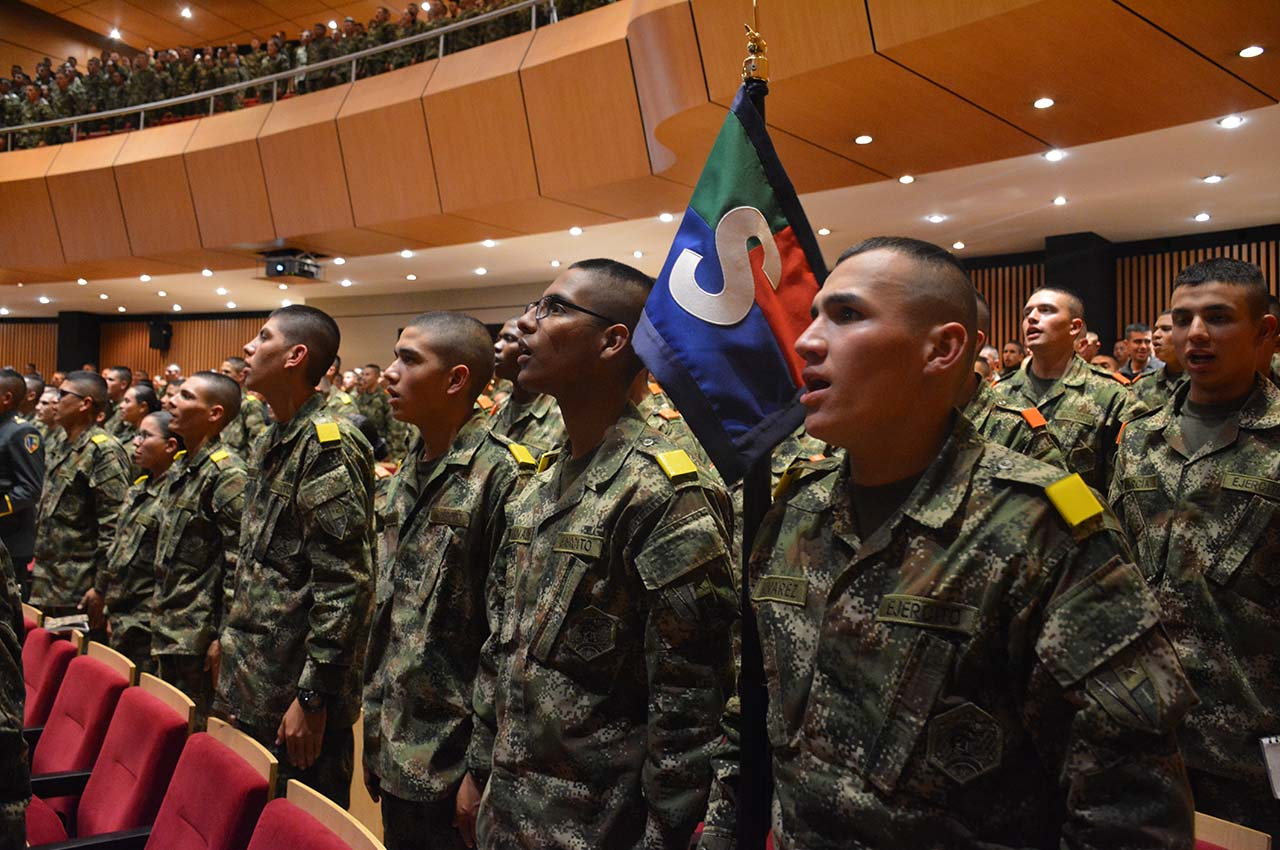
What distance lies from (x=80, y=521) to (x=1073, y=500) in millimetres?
4760

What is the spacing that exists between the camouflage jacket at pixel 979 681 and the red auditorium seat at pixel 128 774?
1632 millimetres

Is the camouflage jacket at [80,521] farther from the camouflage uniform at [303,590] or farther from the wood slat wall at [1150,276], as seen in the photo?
the wood slat wall at [1150,276]

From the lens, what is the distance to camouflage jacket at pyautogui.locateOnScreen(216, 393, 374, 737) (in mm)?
2512

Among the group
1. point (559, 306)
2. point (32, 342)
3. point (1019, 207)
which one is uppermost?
point (32, 342)

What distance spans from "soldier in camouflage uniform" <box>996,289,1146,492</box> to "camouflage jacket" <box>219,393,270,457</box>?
5275 mm

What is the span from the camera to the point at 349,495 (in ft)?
8.43

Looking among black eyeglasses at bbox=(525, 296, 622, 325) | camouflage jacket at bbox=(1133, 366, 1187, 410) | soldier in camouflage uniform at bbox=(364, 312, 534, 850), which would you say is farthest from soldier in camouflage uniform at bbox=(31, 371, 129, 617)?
camouflage jacket at bbox=(1133, 366, 1187, 410)

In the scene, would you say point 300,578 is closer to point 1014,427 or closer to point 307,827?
point 307,827

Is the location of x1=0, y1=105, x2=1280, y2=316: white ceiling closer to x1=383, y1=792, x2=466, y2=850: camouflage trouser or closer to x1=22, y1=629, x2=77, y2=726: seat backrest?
x1=383, y1=792, x2=466, y2=850: camouflage trouser

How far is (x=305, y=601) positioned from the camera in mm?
2635

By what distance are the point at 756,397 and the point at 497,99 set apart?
690cm

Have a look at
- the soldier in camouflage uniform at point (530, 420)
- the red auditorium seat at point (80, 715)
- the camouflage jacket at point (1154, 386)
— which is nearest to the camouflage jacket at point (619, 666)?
the red auditorium seat at point (80, 715)

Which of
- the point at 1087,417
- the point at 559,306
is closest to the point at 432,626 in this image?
the point at 559,306

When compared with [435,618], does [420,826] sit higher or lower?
lower
